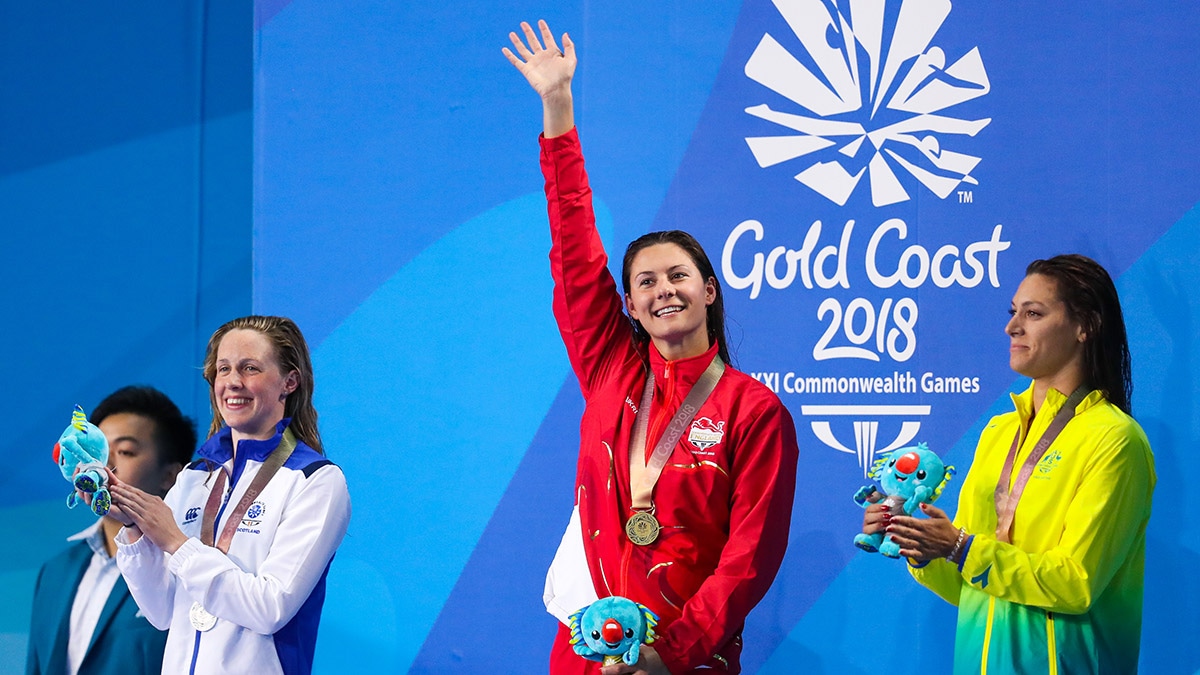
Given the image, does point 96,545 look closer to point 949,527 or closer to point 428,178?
point 428,178

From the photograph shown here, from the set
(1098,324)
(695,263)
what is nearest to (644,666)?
(695,263)

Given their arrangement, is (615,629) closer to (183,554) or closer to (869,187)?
(183,554)

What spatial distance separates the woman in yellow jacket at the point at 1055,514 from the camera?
8.52ft

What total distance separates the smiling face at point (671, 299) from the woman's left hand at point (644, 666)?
69 cm

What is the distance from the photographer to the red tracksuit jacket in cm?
231

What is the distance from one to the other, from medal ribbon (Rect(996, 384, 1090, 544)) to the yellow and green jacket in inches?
0.7

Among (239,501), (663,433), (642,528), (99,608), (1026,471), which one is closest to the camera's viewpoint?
(642,528)

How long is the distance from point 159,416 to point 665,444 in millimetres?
1512

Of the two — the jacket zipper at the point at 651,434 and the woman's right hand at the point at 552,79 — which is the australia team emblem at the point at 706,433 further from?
the woman's right hand at the point at 552,79

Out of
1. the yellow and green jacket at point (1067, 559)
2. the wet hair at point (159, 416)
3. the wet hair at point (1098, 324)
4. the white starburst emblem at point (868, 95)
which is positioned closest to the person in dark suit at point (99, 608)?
the wet hair at point (159, 416)

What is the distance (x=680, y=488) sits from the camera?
95.0 inches

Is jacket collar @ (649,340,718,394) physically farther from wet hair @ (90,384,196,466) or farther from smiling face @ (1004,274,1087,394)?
wet hair @ (90,384,196,466)

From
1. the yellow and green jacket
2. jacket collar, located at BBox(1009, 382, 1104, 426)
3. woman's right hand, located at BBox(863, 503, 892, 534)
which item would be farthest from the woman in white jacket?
jacket collar, located at BBox(1009, 382, 1104, 426)

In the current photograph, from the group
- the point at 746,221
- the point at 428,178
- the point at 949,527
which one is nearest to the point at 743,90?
the point at 746,221
